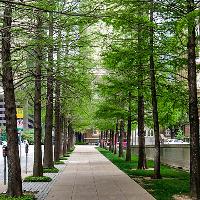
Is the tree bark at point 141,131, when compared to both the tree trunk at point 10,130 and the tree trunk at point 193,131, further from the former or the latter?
the tree trunk at point 10,130

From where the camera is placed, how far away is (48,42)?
38.4 ft

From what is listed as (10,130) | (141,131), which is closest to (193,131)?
(10,130)

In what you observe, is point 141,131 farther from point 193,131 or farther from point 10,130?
point 10,130

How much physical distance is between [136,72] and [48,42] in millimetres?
8242

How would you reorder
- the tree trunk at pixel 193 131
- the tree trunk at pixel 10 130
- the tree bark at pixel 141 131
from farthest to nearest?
the tree bark at pixel 141 131 < the tree trunk at pixel 193 131 < the tree trunk at pixel 10 130

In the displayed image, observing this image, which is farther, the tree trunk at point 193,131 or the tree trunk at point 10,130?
the tree trunk at point 193,131

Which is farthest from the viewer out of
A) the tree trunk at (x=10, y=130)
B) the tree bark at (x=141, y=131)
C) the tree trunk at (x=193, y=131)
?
the tree bark at (x=141, y=131)

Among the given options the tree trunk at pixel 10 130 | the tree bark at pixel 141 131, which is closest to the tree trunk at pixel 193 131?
the tree trunk at pixel 10 130

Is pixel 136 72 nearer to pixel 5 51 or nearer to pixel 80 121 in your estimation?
pixel 5 51

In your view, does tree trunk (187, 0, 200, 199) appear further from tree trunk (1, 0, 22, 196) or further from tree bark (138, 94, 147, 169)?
tree bark (138, 94, 147, 169)

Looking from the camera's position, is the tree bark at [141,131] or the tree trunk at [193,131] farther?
the tree bark at [141,131]

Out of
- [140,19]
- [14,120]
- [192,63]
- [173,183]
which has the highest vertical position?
[140,19]

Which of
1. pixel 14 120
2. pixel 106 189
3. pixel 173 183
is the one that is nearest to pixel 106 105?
pixel 173 183

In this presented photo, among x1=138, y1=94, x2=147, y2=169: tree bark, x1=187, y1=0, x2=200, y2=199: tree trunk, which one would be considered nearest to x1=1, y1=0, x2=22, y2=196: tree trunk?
x1=187, y1=0, x2=200, y2=199: tree trunk
